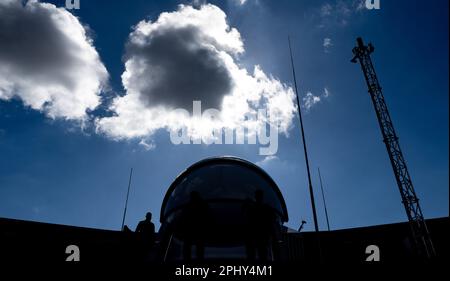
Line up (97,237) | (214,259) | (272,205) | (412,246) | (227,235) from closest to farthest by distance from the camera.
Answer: (214,259), (227,235), (272,205), (97,237), (412,246)

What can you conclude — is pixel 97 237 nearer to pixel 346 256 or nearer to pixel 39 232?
pixel 39 232

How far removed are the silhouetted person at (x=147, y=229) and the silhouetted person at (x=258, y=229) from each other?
4.24m

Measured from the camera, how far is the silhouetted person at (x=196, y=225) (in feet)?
20.0

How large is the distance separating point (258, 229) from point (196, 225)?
63.3 inches

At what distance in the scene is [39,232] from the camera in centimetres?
1501

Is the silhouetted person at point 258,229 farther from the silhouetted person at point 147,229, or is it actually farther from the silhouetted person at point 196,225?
the silhouetted person at point 147,229

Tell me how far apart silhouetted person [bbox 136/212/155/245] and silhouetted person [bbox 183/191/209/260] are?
9.51ft

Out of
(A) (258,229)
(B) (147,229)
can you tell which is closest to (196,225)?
(A) (258,229)

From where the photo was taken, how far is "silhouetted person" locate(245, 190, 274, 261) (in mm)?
6086

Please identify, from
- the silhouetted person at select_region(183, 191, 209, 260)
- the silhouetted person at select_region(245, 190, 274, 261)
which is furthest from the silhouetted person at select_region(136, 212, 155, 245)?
the silhouetted person at select_region(245, 190, 274, 261)

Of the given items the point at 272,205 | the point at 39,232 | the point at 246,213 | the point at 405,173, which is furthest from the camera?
the point at 405,173

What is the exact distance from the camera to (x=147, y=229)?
29.6ft

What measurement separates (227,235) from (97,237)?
14.3m
